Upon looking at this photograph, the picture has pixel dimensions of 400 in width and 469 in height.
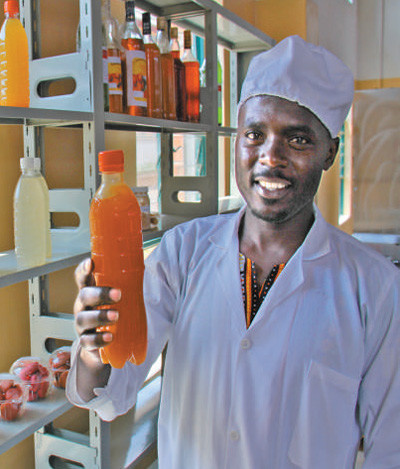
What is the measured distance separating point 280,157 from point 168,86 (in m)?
1.05

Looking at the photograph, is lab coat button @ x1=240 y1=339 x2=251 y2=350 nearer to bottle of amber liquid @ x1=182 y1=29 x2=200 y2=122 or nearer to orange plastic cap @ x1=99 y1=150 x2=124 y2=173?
orange plastic cap @ x1=99 y1=150 x2=124 y2=173

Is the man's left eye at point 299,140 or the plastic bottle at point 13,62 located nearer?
the man's left eye at point 299,140

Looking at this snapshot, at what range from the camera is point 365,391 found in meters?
1.19

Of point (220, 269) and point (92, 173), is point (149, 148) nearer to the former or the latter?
point (92, 173)

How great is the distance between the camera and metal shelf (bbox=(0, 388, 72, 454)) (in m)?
1.30

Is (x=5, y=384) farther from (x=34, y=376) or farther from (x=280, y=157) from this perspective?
(x=280, y=157)

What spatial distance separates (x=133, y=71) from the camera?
1737mm

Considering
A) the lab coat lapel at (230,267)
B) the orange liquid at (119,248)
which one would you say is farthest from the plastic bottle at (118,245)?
the lab coat lapel at (230,267)

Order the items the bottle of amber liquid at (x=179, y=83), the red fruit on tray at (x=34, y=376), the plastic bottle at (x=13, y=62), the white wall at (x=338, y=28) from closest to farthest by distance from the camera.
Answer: the plastic bottle at (x=13, y=62)
the red fruit on tray at (x=34, y=376)
the bottle of amber liquid at (x=179, y=83)
the white wall at (x=338, y=28)

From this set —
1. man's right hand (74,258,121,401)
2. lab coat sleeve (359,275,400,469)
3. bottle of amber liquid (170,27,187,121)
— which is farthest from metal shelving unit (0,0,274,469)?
lab coat sleeve (359,275,400,469)

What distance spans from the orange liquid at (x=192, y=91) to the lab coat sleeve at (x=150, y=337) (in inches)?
38.9

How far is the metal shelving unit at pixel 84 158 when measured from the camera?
1.41 metres

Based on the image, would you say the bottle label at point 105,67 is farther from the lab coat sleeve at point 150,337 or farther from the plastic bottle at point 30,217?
the lab coat sleeve at point 150,337

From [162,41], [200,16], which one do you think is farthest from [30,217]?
[200,16]
